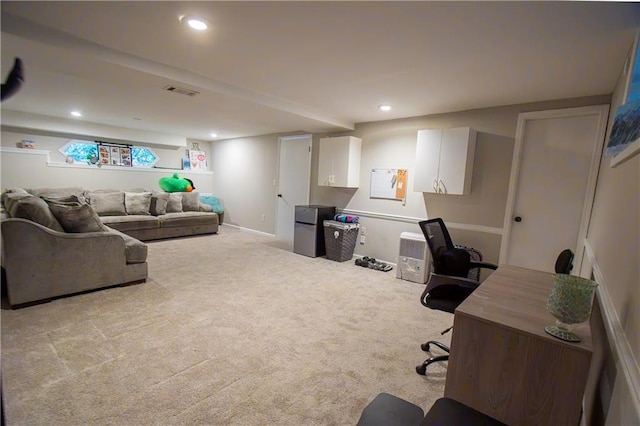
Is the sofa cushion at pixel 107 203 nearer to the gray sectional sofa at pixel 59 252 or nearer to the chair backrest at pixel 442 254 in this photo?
the gray sectional sofa at pixel 59 252

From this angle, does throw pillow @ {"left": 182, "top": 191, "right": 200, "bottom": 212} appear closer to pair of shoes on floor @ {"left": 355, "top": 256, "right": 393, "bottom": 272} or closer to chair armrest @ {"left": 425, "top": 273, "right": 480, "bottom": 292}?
pair of shoes on floor @ {"left": 355, "top": 256, "right": 393, "bottom": 272}

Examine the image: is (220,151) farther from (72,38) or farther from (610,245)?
(610,245)

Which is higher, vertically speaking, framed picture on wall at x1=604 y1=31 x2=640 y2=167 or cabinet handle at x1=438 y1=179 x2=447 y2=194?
framed picture on wall at x1=604 y1=31 x2=640 y2=167

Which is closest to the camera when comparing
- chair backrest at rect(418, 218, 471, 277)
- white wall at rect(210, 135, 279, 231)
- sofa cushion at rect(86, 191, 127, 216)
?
chair backrest at rect(418, 218, 471, 277)

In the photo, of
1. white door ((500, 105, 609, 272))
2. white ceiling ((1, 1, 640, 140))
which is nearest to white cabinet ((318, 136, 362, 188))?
white ceiling ((1, 1, 640, 140))

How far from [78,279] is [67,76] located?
78.2 inches

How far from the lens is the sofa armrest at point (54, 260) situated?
2491 millimetres

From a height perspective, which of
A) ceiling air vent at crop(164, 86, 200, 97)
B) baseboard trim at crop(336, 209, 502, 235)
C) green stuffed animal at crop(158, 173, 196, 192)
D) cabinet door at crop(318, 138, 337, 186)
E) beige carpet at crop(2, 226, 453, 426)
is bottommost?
beige carpet at crop(2, 226, 453, 426)

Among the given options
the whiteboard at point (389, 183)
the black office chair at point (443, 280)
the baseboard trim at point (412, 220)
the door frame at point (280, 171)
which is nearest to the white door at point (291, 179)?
the door frame at point (280, 171)

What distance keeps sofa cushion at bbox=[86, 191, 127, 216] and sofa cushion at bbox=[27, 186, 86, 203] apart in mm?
145

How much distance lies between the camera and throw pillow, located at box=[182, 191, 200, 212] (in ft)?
20.3

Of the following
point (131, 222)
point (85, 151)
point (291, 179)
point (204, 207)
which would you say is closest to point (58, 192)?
point (85, 151)

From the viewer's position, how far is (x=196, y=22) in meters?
1.84

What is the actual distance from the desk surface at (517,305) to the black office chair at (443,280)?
279 millimetres
